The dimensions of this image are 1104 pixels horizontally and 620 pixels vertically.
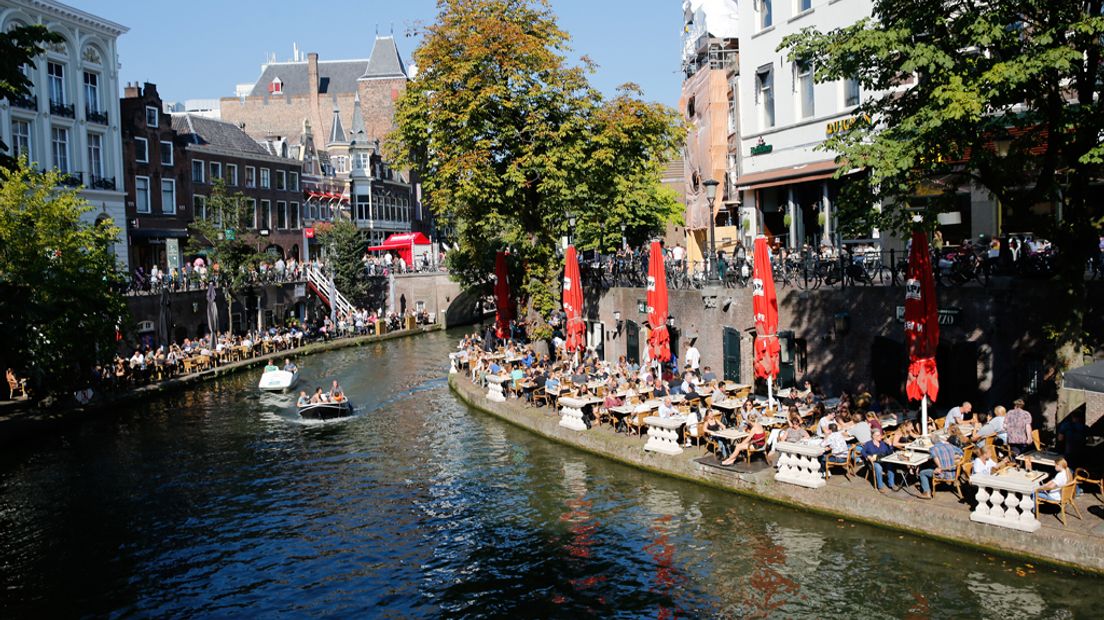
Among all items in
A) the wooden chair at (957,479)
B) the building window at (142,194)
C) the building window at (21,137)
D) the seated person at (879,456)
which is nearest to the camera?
the wooden chair at (957,479)

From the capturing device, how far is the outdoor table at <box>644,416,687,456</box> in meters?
21.5

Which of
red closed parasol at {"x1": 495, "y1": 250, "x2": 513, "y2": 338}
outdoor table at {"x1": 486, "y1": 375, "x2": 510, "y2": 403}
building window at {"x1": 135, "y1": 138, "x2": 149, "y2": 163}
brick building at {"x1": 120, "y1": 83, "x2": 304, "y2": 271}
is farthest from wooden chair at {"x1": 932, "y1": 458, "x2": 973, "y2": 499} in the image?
building window at {"x1": 135, "y1": 138, "x2": 149, "y2": 163}

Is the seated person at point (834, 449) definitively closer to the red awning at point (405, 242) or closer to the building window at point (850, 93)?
the building window at point (850, 93)

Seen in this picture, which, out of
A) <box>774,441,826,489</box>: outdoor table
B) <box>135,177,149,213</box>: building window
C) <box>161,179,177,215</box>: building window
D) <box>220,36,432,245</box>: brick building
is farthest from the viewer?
<box>220,36,432,245</box>: brick building

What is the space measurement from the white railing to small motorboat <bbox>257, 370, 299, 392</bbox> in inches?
1013

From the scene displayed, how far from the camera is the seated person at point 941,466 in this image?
1631cm

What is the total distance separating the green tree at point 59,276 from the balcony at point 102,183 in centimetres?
1570

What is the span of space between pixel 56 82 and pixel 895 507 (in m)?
48.4

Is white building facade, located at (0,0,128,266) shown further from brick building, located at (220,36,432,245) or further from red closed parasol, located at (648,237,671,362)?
brick building, located at (220,36,432,245)

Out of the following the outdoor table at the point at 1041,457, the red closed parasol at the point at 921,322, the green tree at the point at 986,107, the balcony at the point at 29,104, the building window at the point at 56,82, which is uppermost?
the building window at the point at 56,82

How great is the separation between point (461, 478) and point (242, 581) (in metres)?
7.24

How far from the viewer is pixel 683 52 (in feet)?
173

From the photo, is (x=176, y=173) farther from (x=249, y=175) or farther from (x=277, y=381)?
(x=277, y=381)

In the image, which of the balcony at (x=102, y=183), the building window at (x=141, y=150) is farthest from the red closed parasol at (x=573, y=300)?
the building window at (x=141, y=150)
